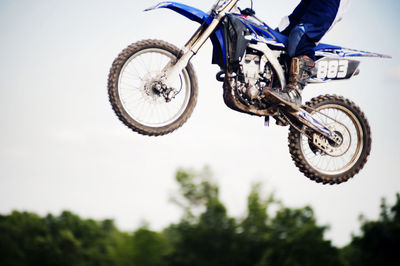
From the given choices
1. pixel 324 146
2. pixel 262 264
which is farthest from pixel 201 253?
pixel 324 146

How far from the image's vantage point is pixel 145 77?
5.56 m

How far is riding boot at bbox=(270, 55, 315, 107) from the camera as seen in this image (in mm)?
6006

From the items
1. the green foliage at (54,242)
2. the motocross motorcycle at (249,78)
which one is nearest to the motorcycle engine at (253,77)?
the motocross motorcycle at (249,78)

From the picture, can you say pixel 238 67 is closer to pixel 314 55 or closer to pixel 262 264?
pixel 314 55

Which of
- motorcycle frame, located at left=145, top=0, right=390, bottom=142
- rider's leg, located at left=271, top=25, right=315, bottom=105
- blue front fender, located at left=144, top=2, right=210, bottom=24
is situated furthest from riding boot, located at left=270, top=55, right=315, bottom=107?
blue front fender, located at left=144, top=2, right=210, bottom=24

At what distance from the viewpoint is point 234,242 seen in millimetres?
49688

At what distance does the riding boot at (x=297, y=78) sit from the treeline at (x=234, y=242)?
42.7 meters

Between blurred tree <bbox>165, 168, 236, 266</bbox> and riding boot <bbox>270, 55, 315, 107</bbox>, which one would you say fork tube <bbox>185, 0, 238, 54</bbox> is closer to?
riding boot <bbox>270, 55, 315, 107</bbox>

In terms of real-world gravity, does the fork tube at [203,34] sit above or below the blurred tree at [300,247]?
Result: below

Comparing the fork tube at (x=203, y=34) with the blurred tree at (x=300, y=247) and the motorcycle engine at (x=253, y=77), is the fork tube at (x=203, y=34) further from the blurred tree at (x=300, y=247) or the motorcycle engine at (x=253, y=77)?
the blurred tree at (x=300, y=247)

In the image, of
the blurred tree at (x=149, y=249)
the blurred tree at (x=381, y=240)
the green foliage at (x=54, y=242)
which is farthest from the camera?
the green foliage at (x=54, y=242)

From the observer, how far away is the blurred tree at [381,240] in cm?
4550

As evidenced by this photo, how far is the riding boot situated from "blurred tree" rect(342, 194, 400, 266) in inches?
1734

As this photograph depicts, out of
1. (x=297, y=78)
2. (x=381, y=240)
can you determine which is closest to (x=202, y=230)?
(x=381, y=240)
